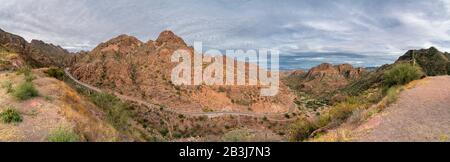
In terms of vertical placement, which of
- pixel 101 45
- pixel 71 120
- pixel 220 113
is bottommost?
pixel 220 113

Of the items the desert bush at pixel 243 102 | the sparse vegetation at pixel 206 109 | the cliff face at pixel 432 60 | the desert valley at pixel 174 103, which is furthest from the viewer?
the desert bush at pixel 243 102

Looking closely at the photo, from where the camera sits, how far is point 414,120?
551 inches

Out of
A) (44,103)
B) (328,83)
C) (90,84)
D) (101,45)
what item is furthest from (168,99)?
(328,83)

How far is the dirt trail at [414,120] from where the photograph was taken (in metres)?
11.7

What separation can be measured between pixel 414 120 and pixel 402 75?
12.7m

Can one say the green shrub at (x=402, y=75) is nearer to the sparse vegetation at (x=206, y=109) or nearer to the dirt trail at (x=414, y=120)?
the dirt trail at (x=414, y=120)

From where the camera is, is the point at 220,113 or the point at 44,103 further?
the point at 220,113

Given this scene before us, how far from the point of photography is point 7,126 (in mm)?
14125

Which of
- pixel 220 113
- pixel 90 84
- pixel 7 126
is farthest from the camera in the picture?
pixel 90 84

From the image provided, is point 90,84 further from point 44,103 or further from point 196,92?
point 44,103

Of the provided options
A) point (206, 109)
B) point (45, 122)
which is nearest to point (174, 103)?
point (206, 109)

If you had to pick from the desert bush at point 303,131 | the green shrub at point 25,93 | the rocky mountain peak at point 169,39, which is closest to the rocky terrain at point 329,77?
the rocky mountain peak at point 169,39

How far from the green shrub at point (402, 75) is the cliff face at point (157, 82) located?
4963 cm
